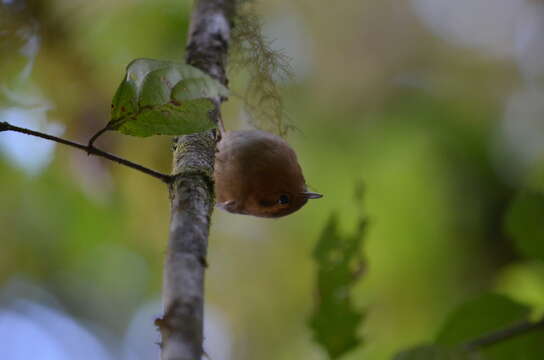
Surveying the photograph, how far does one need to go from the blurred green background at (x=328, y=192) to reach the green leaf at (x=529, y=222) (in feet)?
3.59

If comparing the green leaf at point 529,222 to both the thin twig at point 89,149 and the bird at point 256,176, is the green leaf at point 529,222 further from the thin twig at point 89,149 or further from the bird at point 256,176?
the thin twig at point 89,149

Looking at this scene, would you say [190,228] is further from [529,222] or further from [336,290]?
[529,222]

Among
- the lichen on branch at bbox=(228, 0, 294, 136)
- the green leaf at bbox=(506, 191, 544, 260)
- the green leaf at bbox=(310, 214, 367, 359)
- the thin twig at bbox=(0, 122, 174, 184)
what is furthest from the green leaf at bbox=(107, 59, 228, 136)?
the green leaf at bbox=(506, 191, 544, 260)

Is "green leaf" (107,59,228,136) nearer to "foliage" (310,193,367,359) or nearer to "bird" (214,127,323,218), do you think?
"bird" (214,127,323,218)

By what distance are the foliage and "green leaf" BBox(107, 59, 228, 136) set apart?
31.0 inches

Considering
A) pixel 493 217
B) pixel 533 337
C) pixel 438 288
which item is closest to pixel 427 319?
pixel 438 288

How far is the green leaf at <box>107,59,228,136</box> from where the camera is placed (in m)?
1.05

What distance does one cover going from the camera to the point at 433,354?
1.33m

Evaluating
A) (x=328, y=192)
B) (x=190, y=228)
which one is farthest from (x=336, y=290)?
(x=328, y=192)

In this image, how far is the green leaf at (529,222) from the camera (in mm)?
1725

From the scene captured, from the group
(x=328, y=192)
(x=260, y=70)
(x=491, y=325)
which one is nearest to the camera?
(x=260, y=70)

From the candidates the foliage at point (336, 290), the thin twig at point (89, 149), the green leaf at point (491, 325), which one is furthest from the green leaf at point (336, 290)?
the thin twig at point (89, 149)

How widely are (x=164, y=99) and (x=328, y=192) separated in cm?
284

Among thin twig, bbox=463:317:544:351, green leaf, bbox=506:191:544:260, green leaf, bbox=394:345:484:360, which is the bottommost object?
green leaf, bbox=394:345:484:360
